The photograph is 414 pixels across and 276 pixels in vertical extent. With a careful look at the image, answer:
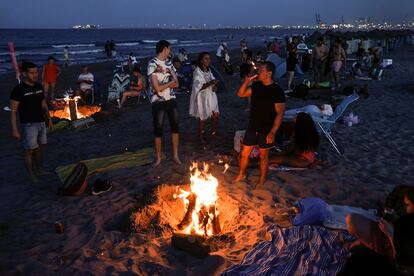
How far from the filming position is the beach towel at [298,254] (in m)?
3.61

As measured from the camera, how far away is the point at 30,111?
5.73 m

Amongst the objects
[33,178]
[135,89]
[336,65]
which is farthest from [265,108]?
[336,65]

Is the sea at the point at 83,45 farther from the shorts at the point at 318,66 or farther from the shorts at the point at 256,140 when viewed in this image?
the shorts at the point at 256,140

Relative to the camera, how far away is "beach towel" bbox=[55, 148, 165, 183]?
6449mm

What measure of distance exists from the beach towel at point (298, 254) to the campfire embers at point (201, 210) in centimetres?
85

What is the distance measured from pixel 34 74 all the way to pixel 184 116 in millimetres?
5541

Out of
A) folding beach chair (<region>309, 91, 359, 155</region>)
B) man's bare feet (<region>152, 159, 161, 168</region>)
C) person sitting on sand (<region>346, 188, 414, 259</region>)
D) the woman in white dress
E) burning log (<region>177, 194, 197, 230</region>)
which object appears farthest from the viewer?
the woman in white dress

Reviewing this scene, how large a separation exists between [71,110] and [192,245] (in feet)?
25.6

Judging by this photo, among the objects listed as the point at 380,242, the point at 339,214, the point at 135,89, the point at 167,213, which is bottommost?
the point at 167,213

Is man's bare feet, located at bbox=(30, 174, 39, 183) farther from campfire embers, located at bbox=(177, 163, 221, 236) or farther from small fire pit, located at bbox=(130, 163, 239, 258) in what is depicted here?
campfire embers, located at bbox=(177, 163, 221, 236)

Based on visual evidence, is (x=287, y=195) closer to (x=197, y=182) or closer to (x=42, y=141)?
(x=197, y=182)

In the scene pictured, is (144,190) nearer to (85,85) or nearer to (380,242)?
(380,242)

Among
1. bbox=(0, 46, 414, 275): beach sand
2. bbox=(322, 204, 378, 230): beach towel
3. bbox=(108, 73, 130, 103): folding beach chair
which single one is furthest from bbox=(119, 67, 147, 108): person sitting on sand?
bbox=(322, 204, 378, 230): beach towel

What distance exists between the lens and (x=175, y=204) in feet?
17.4
